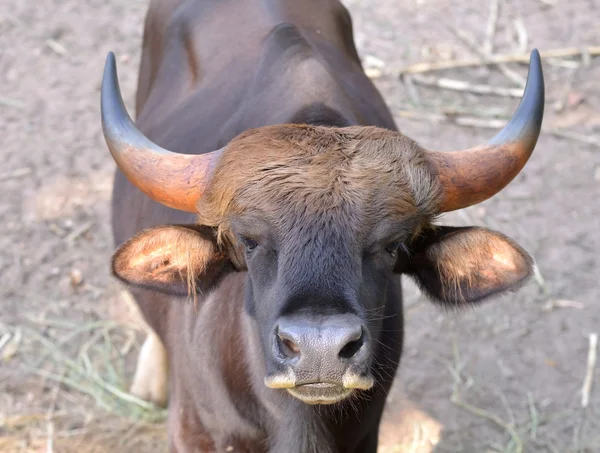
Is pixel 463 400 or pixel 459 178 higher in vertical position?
pixel 459 178

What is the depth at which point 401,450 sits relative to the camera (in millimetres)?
5086

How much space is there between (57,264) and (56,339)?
2.14 feet

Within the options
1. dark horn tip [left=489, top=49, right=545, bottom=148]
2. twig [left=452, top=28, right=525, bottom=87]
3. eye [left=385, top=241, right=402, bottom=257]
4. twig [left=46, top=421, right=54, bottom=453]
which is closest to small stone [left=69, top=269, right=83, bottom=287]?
twig [left=46, top=421, right=54, bottom=453]

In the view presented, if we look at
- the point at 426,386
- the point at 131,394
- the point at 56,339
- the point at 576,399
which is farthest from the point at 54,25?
the point at 576,399

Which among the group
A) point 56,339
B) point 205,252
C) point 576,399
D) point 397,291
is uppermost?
point 205,252

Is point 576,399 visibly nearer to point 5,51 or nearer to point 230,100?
point 230,100

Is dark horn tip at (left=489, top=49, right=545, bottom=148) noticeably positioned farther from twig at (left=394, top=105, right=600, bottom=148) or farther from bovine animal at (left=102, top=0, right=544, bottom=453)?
twig at (left=394, top=105, right=600, bottom=148)

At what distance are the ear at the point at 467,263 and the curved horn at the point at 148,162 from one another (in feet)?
3.04

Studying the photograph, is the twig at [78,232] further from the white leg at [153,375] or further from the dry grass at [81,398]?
the white leg at [153,375]

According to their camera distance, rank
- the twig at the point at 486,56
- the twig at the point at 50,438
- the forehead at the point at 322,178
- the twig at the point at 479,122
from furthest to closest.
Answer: the twig at the point at 486,56, the twig at the point at 479,122, the twig at the point at 50,438, the forehead at the point at 322,178

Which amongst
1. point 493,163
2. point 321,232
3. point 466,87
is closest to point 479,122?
point 466,87

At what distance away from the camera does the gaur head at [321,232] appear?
2.64 metres

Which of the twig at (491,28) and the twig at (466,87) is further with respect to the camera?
the twig at (491,28)

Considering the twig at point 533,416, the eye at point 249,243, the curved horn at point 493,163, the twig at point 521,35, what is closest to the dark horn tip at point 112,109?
the eye at point 249,243
